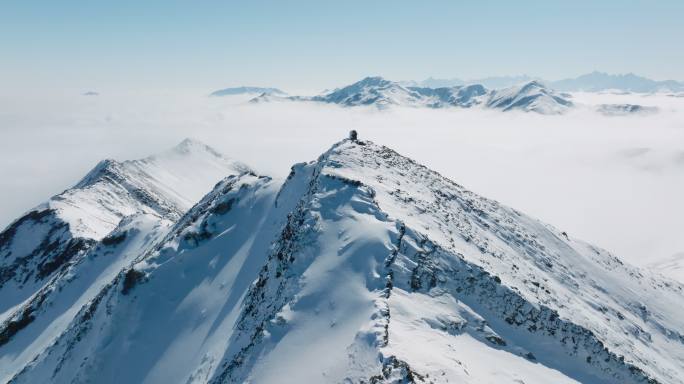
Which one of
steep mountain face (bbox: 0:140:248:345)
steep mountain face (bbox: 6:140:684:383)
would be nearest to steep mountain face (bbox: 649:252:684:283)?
steep mountain face (bbox: 6:140:684:383)

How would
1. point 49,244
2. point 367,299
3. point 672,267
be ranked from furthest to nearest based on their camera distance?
point 672,267 < point 49,244 < point 367,299

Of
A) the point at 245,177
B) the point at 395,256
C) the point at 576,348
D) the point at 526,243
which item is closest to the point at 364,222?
the point at 395,256

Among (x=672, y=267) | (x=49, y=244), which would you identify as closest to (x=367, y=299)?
(x=49, y=244)

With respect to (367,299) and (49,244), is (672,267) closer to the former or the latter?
(367,299)

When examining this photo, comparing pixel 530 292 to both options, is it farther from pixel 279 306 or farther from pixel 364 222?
pixel 279 306

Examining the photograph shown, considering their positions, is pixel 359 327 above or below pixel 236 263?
above

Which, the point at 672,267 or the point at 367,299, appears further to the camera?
the point at 672,267

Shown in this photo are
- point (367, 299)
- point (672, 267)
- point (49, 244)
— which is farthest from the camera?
point (672, 267)

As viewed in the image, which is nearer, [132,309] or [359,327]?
[359,327]
